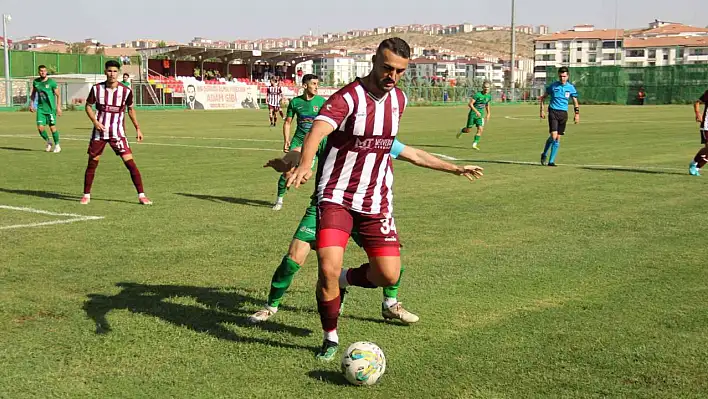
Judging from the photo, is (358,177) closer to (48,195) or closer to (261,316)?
(261,316)

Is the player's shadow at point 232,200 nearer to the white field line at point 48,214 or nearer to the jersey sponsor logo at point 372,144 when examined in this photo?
the white field line at point 48,214

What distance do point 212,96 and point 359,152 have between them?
5806 cm

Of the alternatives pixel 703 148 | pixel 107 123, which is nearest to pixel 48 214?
pixel 107 123

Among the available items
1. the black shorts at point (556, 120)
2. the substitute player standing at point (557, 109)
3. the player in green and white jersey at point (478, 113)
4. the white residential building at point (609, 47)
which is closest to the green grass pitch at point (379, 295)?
the substitute player standing at point (557, 109)

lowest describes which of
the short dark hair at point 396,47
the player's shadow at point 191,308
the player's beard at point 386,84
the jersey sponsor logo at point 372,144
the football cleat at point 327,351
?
the player's shadow at point 191,308

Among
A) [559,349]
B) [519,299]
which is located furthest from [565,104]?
[559,349]

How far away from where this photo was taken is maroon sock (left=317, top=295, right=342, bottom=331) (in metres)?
5.32

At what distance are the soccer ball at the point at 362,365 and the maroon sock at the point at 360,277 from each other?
0.86 meters

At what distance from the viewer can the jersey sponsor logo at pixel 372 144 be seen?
5.39 metres

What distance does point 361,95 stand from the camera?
5305 millimetres

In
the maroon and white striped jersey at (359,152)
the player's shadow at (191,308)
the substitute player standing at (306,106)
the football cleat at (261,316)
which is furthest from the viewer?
the substitute player standing at (306,106)

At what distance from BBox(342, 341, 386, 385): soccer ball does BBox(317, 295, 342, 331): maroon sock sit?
13.8 inches

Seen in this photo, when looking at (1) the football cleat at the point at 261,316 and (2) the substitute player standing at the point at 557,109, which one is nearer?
(1) the football cleat at the point at 261,316

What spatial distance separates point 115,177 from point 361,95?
38.6 feet
